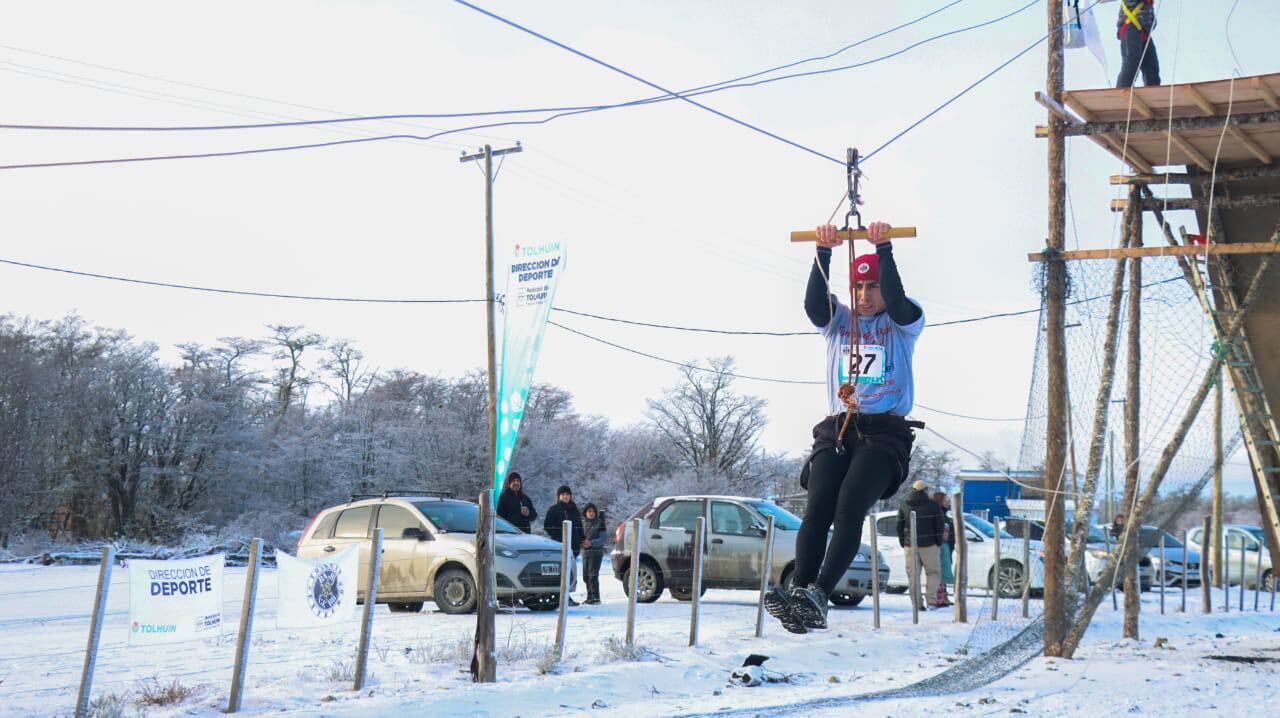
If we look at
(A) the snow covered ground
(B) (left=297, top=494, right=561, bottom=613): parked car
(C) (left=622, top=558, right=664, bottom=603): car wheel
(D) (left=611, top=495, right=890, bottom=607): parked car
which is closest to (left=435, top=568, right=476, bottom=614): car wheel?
(B) (left=297, top=494, right=561, bottom=613): parked car

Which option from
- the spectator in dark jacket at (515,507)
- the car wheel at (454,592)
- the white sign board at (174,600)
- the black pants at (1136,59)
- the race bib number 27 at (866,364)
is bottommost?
the car wheel at (454,592)

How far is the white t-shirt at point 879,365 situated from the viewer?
235 inches

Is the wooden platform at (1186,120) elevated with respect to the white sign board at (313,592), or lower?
elevated

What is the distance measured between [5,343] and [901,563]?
47156 mm

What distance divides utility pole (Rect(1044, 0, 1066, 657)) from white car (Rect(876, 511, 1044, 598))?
641cm

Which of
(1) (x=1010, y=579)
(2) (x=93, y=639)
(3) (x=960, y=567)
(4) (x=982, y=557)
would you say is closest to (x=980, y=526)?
(4) (x=982, y=557)

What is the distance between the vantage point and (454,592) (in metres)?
15.7

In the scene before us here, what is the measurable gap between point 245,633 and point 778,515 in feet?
33.2

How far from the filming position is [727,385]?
201ft

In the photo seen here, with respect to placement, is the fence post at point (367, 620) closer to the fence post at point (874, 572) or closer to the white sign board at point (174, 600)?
the white sign board at point (174, 600)

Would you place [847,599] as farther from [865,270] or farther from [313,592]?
[865,270]

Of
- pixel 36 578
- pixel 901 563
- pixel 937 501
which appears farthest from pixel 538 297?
pixel 36 578

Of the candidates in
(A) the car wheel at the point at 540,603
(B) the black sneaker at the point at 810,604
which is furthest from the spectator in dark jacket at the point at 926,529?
(B) the black sneaker at the point at 810,604

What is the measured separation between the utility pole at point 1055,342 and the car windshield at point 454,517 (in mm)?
8180
